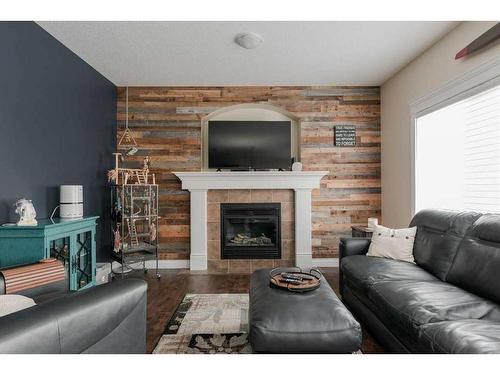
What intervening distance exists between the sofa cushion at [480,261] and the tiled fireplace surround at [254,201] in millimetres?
2277

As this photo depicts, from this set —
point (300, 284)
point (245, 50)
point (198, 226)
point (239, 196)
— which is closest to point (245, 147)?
point (239, 196)

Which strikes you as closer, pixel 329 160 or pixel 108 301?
pixel 108 301

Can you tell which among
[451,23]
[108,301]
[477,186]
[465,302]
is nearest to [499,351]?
[465,302]

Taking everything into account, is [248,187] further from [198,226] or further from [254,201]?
[198,226]

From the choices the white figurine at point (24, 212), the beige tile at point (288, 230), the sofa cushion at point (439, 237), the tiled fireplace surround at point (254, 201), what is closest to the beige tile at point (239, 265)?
the tiled fireplace surround at point (254, 201)

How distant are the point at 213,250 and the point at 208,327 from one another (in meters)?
1.88

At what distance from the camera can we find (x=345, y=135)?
4.32 meters

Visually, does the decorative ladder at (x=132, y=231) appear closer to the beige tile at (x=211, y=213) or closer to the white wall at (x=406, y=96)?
the beige tile at (x=211, y=213)

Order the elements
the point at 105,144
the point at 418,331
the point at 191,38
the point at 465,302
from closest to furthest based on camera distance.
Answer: the point at 418,331 < the point at 465,302 < the point at 191,38 < the point at 105,144

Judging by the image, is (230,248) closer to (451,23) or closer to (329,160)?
(329,160)

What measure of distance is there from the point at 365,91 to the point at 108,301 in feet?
13.9

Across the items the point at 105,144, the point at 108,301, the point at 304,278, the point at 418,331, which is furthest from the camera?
the point at 105,144

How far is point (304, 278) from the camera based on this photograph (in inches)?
82.4

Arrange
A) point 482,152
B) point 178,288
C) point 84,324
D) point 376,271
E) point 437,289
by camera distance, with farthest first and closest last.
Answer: point 178,288 < point 482,152 < point 376,271 < point 437,289 < point 84,324
